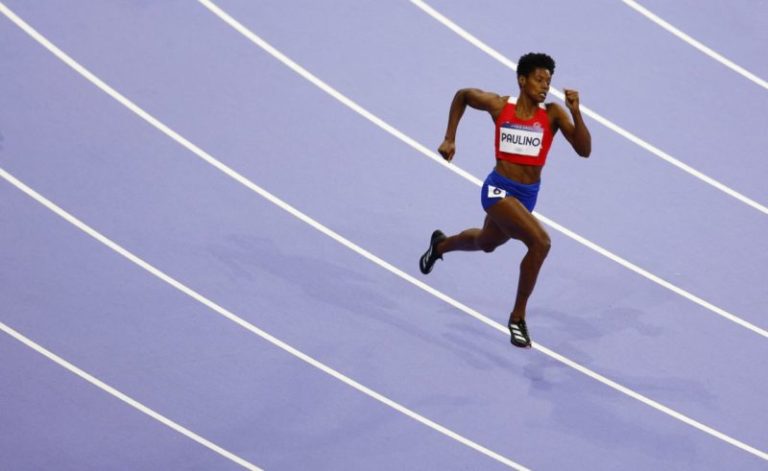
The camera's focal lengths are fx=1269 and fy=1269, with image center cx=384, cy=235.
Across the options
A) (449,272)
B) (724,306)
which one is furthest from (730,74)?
(449,272)

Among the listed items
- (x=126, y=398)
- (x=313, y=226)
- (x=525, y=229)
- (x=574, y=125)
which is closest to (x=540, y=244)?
(x=525, y=229)

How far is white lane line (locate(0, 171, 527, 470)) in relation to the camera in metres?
7.67

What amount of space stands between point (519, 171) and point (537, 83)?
1.85 ft

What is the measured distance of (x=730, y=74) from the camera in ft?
33.6

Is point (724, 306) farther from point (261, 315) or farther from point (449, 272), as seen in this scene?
point (261, 315)

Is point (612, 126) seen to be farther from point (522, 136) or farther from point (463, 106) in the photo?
point (522, 136)

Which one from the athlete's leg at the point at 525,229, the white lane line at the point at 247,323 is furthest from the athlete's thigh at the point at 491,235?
the white lane line at the point at 247,323

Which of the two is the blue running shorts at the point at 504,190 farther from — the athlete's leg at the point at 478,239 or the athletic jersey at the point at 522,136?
the athlete's leg at the point at 478,239

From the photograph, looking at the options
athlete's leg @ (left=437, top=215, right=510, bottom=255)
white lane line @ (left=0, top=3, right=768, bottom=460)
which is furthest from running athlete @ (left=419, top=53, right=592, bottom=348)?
white lane line @ (left=0, top=3, right=768, bottom=460)

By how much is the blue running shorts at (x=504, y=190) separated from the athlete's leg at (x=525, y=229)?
50 millimetres

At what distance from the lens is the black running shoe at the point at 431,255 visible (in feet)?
28.3

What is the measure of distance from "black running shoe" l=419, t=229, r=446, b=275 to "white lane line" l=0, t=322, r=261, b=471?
2.04 m

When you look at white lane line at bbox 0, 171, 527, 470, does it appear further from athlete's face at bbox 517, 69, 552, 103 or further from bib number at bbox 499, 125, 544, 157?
athlete's face at bbox 517, 69, 552, 103

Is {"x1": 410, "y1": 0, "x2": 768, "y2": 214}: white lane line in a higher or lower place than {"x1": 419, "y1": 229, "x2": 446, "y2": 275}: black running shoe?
higher
